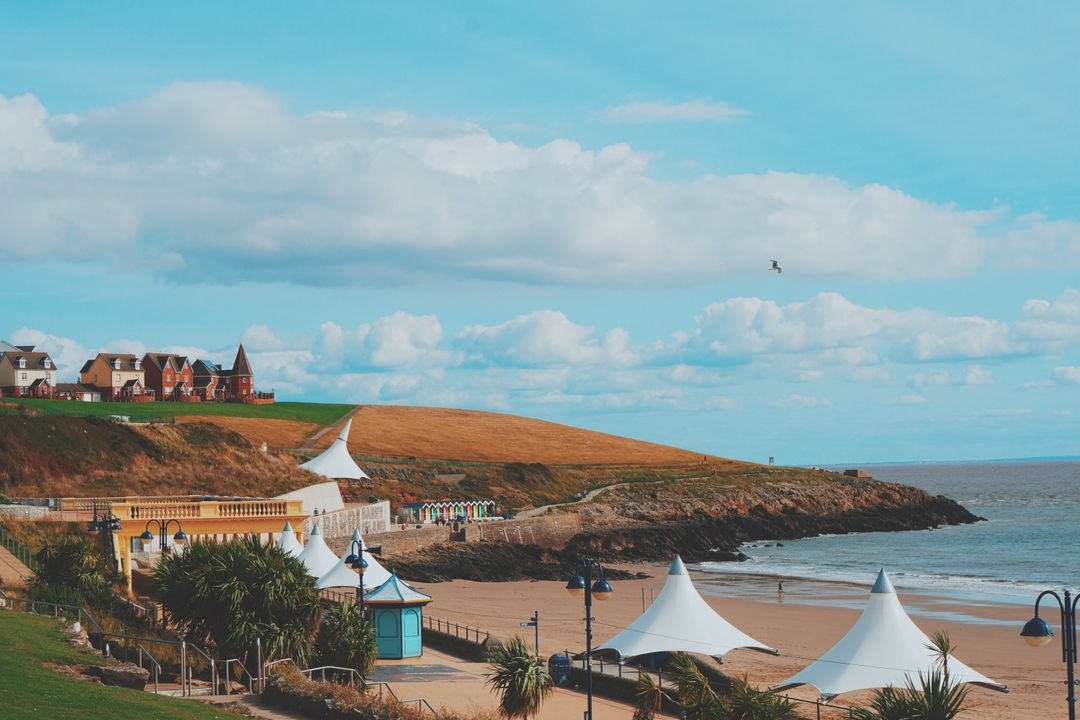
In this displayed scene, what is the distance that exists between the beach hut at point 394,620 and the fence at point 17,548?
10.1 m

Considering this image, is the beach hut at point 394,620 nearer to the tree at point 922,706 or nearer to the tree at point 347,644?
the tree at point 347,644

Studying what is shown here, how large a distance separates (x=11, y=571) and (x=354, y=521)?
2584 centimetres

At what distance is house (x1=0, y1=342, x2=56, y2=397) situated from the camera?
104 meters

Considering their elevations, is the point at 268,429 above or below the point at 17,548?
above

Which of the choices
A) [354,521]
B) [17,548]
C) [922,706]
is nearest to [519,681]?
[922,706]

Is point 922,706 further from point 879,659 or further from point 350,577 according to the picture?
point 350,577

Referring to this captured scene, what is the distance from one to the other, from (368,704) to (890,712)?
25.6 feet

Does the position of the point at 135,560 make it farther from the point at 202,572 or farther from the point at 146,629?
the point at 202,572

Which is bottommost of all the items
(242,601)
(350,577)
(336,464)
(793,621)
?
(793,621)

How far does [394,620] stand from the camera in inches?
1162

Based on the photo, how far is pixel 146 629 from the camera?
87.9 ft

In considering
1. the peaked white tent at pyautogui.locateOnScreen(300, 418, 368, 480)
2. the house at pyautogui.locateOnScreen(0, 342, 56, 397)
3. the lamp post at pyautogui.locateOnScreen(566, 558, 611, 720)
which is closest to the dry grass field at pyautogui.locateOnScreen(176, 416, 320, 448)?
the house at pyautogui.locateOnScreen(0, 342, 56, 397)

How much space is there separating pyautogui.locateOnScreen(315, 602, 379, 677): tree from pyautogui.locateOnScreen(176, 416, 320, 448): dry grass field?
65.3 m

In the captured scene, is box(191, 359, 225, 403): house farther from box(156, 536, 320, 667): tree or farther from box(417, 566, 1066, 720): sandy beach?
box(156, 536, 320, 667): tree
